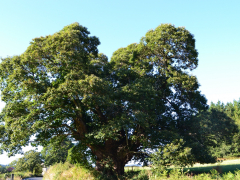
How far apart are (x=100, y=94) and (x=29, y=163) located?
86.1 ft

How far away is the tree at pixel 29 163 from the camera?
32.0 m

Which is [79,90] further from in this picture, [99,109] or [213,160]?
[213,160]

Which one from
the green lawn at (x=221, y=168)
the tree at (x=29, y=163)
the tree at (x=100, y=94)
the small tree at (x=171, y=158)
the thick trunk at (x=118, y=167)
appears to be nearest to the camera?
the small tree at (x=171, y=158)

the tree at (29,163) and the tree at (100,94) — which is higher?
the tree at (100,94)

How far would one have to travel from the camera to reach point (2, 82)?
1509 centimetres

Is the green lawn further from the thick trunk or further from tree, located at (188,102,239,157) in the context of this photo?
the thick trunk

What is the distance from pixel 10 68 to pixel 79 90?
20.2 ft

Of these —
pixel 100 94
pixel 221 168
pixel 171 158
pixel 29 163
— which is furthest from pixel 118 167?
pixel 29 163

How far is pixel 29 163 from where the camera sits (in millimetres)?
32469

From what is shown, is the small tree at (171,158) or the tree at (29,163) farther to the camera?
the tree at (29,163)

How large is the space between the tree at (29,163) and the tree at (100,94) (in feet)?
66.5

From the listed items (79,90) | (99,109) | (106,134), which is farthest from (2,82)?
(106,134)

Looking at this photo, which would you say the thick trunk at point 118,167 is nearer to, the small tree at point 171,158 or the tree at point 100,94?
the tree at point 100,94

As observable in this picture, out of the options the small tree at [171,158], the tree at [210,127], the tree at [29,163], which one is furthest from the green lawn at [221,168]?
the tree at [29,163]
